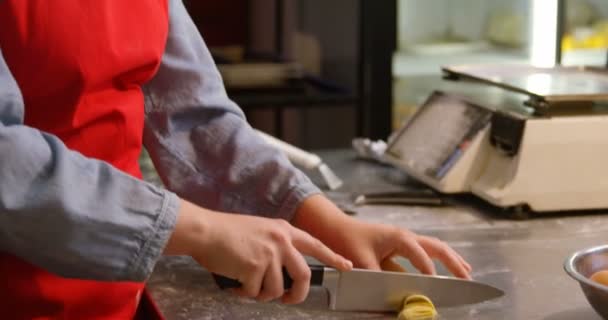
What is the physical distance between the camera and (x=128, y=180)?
82 centimetres

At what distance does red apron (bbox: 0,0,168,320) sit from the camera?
2.97 ft

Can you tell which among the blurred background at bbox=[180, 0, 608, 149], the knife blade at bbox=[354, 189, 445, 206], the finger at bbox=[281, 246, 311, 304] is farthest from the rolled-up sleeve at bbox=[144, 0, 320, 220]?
the blurred background at bbox=[180, 0, 608, 149]

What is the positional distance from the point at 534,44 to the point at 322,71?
2.33ft

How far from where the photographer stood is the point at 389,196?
1533 millimetres

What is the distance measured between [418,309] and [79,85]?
404mm

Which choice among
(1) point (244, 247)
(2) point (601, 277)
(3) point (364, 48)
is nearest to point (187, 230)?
(1) point (244, 247)

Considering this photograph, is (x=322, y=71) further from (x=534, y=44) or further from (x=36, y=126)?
(x=36, y=126)

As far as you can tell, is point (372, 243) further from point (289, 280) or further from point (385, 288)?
point (289, 280)

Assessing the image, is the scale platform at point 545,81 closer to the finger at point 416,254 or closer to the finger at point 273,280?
the finger at point 416,254

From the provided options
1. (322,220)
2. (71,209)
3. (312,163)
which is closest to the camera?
(71,209)

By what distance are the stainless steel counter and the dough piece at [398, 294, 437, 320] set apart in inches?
1.0

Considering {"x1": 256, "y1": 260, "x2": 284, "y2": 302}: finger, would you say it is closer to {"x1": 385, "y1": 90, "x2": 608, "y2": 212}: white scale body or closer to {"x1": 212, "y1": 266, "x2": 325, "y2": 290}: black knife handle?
{"x1": 212, "y1": 266, "x2": 325, "y2": 290}: black knife handle

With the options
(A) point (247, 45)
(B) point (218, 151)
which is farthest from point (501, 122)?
(A) point (247, 45)

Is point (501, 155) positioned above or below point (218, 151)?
below
